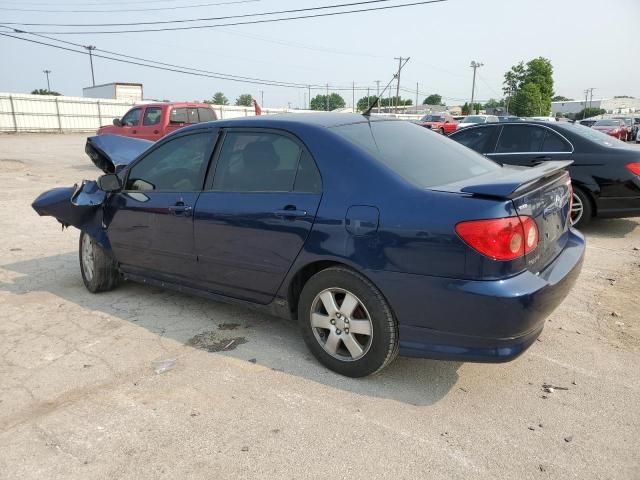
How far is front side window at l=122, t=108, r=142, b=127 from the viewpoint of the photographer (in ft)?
46.9

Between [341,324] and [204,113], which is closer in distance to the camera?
[341,324]

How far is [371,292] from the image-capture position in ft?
9.72

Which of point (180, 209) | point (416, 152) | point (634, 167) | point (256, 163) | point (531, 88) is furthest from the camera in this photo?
point (531, 88)

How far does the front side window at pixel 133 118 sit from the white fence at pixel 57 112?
54.6 feet

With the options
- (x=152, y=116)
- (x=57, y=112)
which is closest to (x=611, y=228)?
(x=152, y=116)

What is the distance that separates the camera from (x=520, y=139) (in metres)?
7.48

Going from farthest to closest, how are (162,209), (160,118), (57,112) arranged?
(57,112) → (160,118) → (162,209)

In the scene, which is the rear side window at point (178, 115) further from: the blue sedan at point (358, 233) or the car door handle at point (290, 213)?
the car door handle at point (290, 213)

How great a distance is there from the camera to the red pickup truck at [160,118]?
1376 cm

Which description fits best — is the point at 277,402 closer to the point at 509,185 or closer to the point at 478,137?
the point at 509,185

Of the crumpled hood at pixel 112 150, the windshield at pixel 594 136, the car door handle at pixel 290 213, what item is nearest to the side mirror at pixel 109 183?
the crumpled hood at pixel 112 150

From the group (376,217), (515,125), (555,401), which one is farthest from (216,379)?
(515,125)

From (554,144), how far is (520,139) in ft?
1.66

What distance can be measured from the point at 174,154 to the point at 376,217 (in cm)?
203
